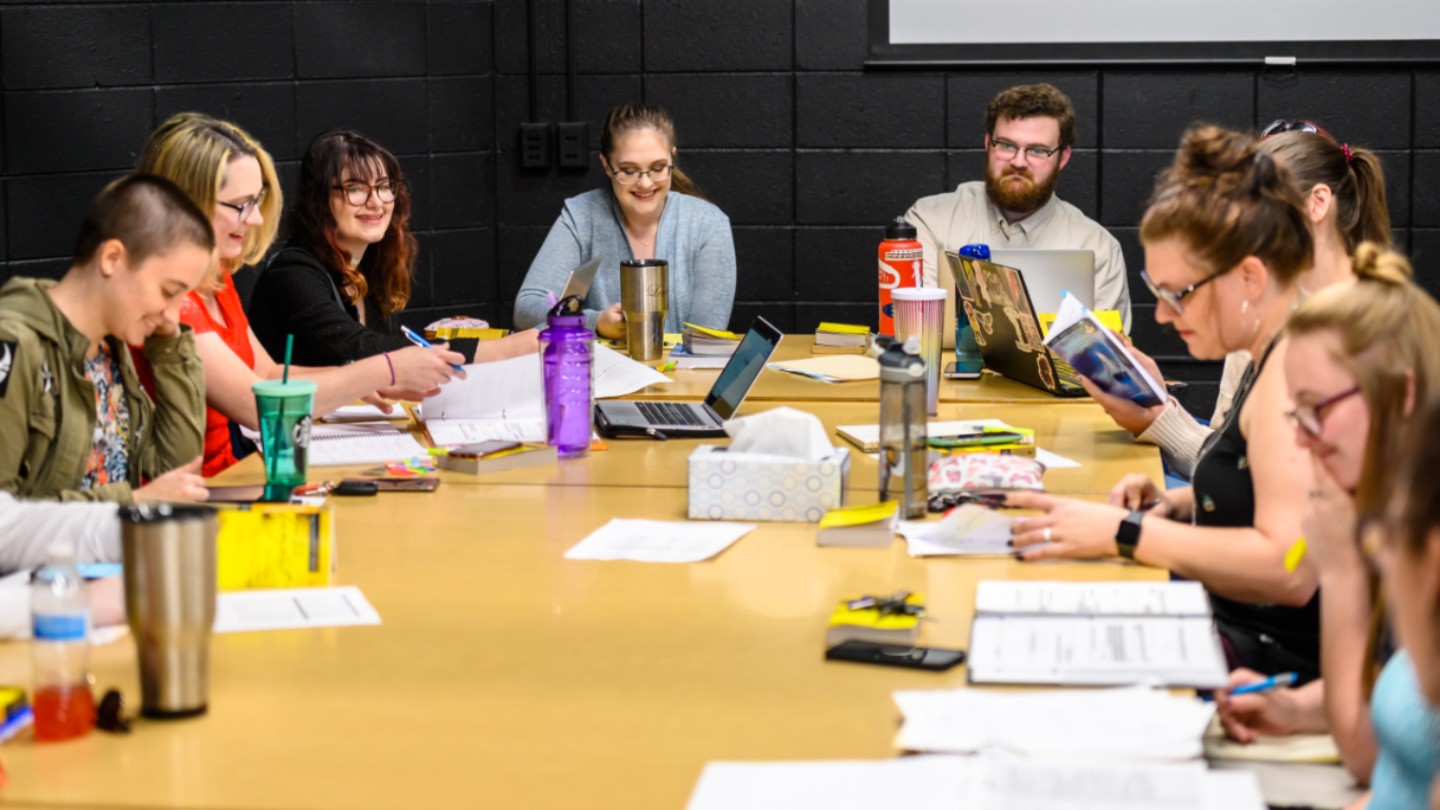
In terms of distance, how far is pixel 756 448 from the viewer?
2291 millimetres

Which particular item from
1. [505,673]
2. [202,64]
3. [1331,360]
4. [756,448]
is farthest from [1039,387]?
[202,64]

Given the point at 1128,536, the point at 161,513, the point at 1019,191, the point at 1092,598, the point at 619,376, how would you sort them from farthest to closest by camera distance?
the point at 1019,191, the point at 619,376, the point at 1128,536, the point at 1092,598, the point at 161,513

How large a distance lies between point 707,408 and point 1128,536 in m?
1.14

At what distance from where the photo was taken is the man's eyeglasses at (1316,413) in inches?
62.8

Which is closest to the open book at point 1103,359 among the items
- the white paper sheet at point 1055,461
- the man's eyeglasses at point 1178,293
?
the white paper sheet at point 1055,461

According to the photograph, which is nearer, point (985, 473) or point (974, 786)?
point (974, 786)

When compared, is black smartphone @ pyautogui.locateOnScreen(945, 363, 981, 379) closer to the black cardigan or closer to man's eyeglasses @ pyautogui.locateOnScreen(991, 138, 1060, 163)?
man's eyeglasses @ pyautogui.locateOnScreen(991, 138, 1060, 163)

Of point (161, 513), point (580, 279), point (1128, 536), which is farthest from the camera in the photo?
point (580, 279)

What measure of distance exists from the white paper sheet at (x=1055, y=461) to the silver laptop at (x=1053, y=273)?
2.74ft

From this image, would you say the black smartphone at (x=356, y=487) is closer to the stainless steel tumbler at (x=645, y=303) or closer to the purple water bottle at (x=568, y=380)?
the purple water bottle at (x=568, y=380)

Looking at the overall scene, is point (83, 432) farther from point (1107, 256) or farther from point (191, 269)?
point (1107, 256)

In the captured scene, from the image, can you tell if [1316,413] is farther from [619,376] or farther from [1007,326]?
[619,376]

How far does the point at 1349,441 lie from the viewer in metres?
1.59

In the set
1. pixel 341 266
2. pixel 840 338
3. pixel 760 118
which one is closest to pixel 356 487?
pixel 341 266
